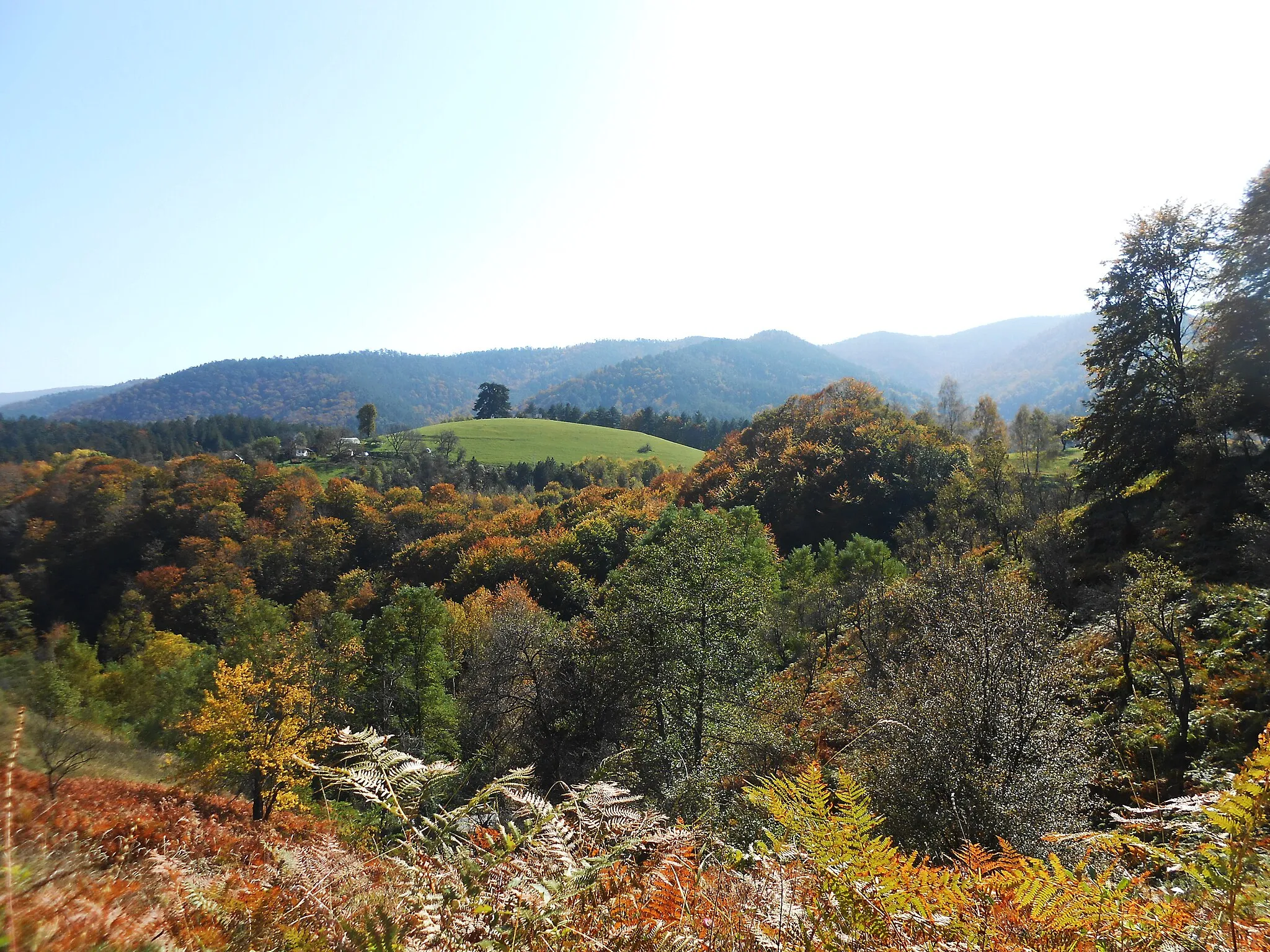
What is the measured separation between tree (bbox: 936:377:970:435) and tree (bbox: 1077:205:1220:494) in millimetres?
50067

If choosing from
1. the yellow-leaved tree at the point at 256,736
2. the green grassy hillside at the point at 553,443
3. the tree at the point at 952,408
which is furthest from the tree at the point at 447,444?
the yellow-leaved tree at the point at 256,736

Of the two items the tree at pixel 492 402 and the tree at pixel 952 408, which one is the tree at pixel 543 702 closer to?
the tree at pixel 952 408

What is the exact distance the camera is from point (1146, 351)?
2317 centimetres

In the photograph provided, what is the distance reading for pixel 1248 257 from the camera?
19.1 m

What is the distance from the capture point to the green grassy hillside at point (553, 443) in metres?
102

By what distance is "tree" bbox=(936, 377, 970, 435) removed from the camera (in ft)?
237

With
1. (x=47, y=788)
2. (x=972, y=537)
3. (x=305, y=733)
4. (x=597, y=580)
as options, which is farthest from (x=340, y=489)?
(x=47, y=788)

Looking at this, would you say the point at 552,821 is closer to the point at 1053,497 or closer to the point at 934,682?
the point at 934,682

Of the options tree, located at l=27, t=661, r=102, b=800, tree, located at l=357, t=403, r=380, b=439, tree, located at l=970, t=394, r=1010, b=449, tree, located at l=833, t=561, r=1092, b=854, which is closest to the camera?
tree, located at l=27, t=661, r=102, b=800

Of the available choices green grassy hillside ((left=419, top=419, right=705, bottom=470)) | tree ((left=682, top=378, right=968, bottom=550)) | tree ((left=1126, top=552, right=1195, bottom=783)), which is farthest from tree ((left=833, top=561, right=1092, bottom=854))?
green grassy hillside ((left=419, top=419, right=705, bottom=470))

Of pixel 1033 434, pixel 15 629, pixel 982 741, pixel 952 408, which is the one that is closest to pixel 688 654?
pixel 982 741

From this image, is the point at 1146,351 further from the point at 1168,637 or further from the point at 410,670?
the point at 410,670

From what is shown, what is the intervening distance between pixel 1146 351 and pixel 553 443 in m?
94.0

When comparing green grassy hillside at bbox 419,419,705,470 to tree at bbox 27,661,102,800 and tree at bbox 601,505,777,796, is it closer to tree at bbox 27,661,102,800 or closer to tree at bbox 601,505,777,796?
tree at bbox 601,505,777,796
